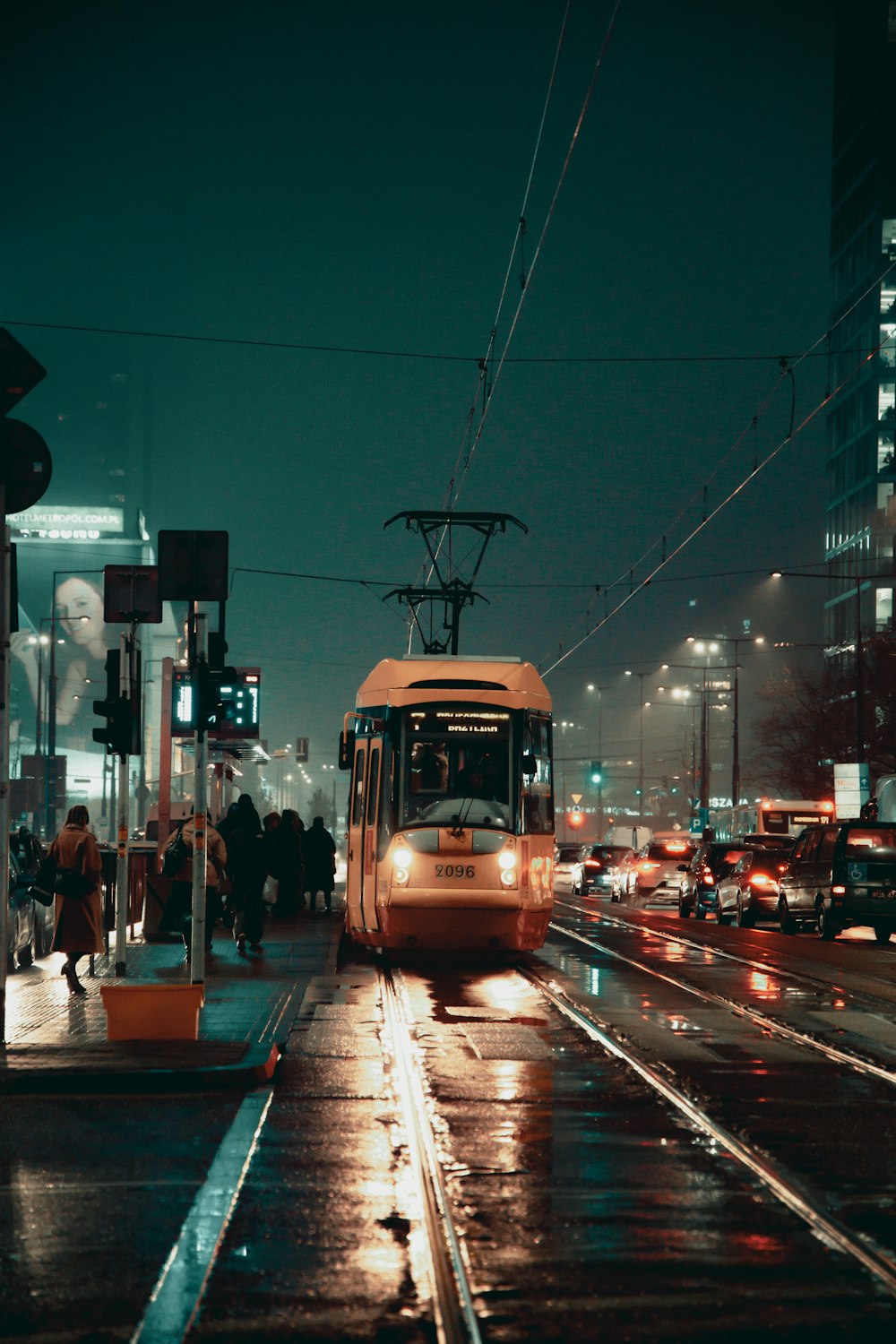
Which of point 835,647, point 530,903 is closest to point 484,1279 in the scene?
point 530,903

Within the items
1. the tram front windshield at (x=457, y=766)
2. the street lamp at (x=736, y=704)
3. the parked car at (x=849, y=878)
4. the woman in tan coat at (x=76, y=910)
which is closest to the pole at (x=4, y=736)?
the woman in tan coat at (x=76, y=910)

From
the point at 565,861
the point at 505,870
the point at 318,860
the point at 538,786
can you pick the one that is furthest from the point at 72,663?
the point at 505,870

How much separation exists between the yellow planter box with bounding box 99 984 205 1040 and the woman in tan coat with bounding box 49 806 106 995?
3.60m

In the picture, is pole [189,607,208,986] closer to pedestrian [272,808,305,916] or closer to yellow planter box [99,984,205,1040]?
yellow planter box [99,984,205,1040]

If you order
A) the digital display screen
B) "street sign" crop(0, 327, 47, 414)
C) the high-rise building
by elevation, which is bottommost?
the digital display screen

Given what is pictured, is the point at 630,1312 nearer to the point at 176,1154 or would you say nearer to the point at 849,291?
the point at 176,1154

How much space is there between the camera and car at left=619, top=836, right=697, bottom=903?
45.2 m

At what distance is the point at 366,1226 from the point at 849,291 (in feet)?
421

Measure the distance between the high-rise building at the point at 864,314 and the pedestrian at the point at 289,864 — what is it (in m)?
89.3

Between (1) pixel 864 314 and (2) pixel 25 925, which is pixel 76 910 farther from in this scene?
(1) pixel 864 314

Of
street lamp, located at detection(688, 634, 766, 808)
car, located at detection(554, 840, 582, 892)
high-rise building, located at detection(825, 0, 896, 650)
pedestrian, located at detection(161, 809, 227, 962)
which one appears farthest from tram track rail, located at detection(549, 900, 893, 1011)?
high-rise building, located at detection(825, 0, 896, 650)

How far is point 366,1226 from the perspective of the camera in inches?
262

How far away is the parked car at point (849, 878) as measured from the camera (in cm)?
2775

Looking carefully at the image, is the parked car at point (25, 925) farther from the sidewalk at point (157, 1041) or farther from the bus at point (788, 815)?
the bus at point (788, 815)
